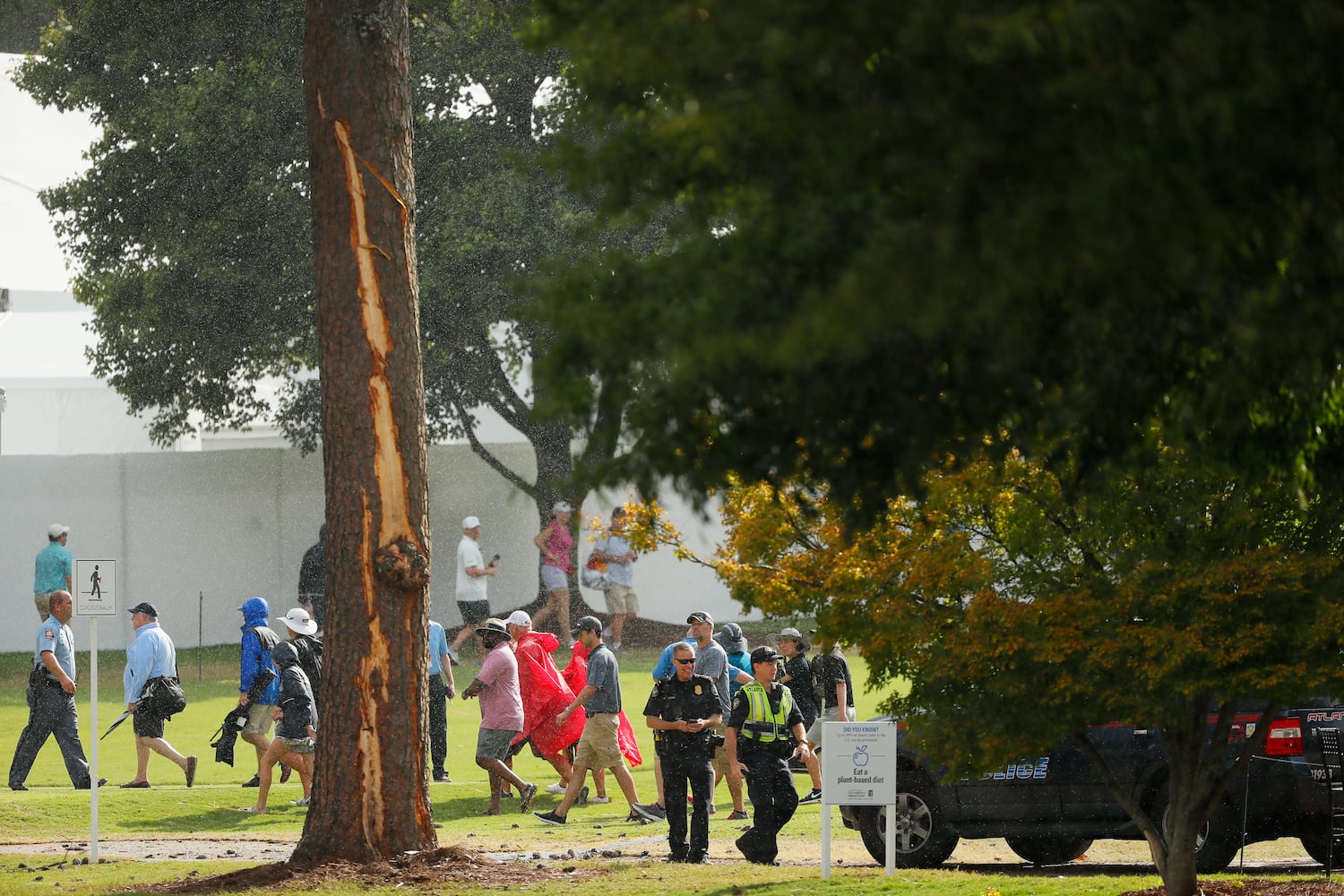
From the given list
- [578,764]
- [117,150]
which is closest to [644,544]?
[578,764]

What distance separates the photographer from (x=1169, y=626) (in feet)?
30.0

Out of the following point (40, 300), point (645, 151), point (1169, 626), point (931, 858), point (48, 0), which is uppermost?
point (48, 0)

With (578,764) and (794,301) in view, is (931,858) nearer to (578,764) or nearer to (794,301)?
(578,764)

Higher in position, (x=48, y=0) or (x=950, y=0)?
(x=48, y=0)

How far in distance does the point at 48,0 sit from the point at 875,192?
2688cm

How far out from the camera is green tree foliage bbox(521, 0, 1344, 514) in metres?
3.99

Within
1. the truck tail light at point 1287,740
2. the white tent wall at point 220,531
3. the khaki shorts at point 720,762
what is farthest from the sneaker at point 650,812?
the white tent wall at point 220,531

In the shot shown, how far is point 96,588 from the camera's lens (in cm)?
1316

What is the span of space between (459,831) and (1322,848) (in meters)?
6.51

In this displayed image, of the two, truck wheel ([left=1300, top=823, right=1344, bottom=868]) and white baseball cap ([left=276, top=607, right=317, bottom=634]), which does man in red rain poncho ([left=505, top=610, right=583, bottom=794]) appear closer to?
white baseball cap ([left=276, top=607, right=317, bottom=634])

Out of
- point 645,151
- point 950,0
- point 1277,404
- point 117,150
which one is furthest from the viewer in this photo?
A: point 117,150

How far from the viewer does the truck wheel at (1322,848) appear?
38.0 ft

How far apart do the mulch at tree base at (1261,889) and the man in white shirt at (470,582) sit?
620 inches

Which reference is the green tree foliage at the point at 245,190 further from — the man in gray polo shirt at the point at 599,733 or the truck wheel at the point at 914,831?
the truck wheel at the point at 914,831
